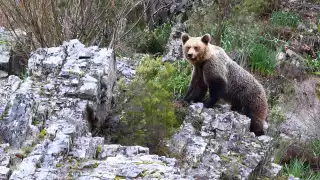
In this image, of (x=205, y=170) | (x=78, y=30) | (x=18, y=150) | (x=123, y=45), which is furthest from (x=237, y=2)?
(x=18, y=150)

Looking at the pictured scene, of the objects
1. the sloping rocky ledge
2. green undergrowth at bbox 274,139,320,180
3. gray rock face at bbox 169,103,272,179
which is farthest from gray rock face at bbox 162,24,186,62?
gray rock face at bbox 169,103,272,179

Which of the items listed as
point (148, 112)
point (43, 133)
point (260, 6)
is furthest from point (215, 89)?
point (260, 6)

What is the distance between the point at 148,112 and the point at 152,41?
5908 mm

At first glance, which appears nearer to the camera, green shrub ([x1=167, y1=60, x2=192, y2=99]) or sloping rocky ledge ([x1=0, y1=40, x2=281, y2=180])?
sloping rocky ledge ([x1=0, y1=40, x2=281, y2=180])

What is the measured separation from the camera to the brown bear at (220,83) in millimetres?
6914

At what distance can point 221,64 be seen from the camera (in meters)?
7.03

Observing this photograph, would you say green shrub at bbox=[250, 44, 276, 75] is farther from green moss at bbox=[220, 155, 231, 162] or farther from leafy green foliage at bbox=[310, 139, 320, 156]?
green moss at bbox=[220, 155, 231, 162]

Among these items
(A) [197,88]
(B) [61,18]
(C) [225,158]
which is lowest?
(C) [225,158]

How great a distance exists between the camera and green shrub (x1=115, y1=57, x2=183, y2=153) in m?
5.82

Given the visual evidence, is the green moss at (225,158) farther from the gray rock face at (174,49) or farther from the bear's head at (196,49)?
the gray rock face at (174,49)

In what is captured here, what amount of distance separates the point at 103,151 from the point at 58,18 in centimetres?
414

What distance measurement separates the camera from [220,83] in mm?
6922

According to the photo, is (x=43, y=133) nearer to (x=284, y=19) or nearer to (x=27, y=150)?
(x=27, y=150)

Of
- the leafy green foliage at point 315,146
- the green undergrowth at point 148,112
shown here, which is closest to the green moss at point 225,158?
the green undergrowth at point 148,112
